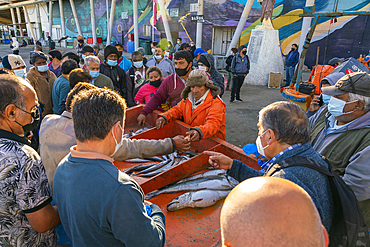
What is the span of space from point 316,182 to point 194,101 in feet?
7.42

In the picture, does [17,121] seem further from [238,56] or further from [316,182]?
[238,56]

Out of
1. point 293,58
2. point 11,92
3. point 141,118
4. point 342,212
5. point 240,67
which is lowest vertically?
point 141,118

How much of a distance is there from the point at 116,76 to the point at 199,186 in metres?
4.16

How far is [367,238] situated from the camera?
1396 mm

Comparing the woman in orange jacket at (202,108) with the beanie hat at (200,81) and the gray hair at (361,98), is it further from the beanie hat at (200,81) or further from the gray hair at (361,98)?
the gray hair at (361,98)

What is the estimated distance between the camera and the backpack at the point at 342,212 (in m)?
1.34

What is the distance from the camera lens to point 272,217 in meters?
0.65

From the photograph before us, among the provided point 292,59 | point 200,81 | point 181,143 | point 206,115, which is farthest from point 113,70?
point 292,59

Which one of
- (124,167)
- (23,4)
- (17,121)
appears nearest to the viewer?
(17,121)

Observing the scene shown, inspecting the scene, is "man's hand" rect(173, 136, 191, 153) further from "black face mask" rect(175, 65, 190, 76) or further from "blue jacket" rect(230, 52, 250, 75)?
"blue jacket" rect(230, 52, 250, 75)

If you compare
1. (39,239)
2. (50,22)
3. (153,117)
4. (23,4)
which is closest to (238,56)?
(153,117)

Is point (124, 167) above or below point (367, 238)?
below

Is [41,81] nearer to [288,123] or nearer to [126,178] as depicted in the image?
[126,178]

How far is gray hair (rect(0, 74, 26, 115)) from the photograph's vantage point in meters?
1.42
